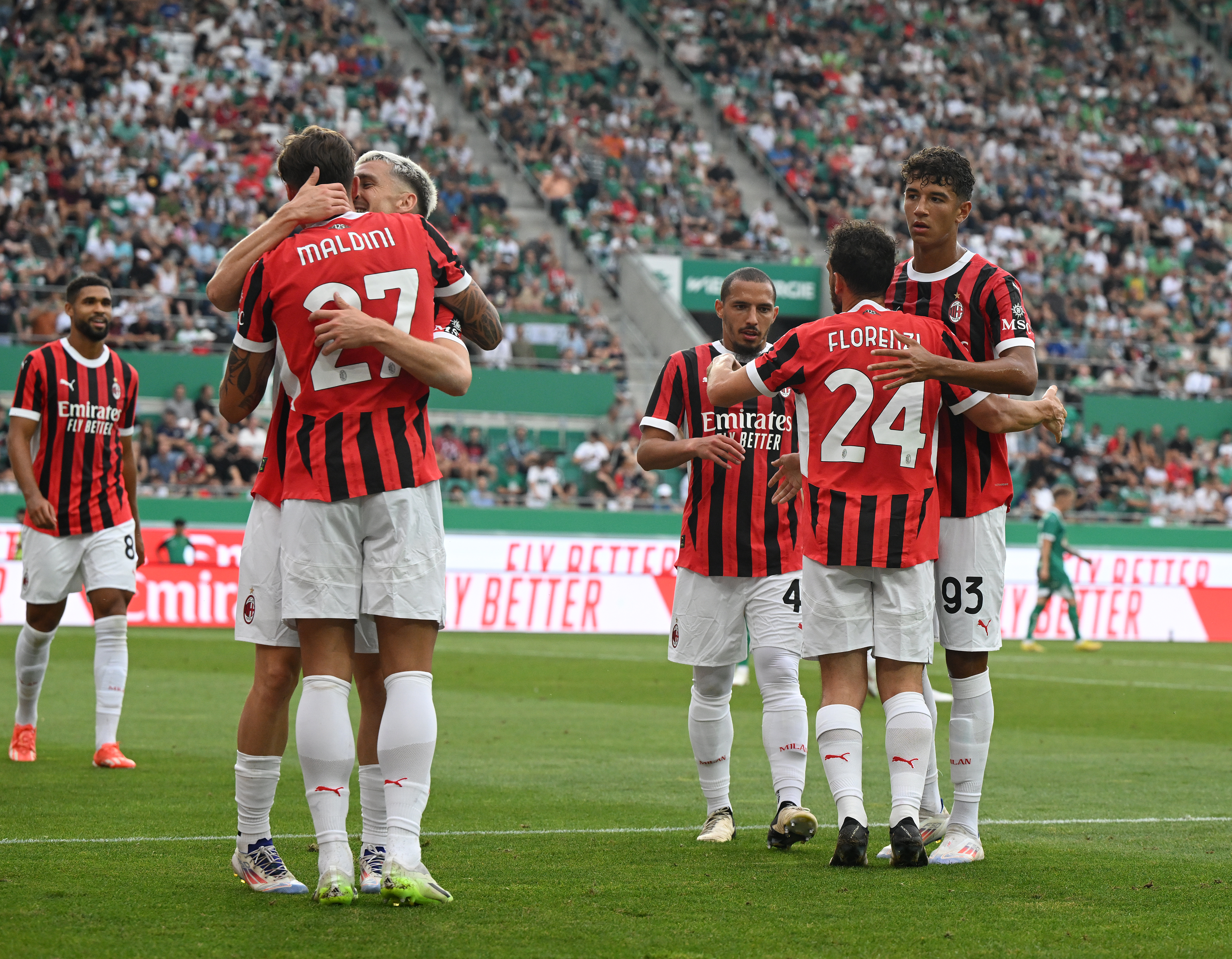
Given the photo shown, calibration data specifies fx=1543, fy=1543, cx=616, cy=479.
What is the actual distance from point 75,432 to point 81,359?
16.3 inches

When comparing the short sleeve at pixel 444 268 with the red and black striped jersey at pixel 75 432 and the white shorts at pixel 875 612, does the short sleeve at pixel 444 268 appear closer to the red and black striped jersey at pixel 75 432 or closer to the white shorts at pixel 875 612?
the white shorts at pixel 875 612

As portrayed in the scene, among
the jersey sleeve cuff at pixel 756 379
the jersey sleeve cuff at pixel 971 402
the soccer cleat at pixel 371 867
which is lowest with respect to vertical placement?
the soccer cleat at pixel 371 867

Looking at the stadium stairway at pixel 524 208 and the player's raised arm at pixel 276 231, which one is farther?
the stadium stairway at pixel 524 208

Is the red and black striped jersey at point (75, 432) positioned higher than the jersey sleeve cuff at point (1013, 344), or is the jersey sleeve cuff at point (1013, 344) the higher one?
the jersey sleeve cuff at point (1013, 344)

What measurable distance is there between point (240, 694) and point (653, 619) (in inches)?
367

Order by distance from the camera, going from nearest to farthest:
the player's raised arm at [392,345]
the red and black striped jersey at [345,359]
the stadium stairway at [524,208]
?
the player's raised arm at [392,345] < the red and black striped jersey at [345,359] < the stadium stairway at [524,208]

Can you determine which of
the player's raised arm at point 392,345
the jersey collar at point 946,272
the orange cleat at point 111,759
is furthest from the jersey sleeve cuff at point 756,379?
the orange cleat at point 111,759

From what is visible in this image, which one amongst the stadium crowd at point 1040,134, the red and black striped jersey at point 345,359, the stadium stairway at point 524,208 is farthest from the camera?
the stadium crowd at point 1040,134

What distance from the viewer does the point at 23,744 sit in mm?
8500

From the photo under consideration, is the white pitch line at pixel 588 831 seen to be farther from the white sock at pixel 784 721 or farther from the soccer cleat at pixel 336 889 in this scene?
the soccer cleat at pixel 336 889

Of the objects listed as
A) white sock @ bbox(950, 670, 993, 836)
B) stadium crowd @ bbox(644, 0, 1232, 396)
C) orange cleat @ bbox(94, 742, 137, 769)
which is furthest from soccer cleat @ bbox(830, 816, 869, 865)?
stadium crowd @ bbox(644, 0, 1232, 396)

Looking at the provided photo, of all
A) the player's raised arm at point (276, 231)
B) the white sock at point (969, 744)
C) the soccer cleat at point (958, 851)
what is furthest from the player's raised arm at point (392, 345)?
the soccer cleat at point (958, 851)

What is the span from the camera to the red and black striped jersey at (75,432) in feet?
28.0

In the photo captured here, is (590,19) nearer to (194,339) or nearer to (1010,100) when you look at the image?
(1010,100)
